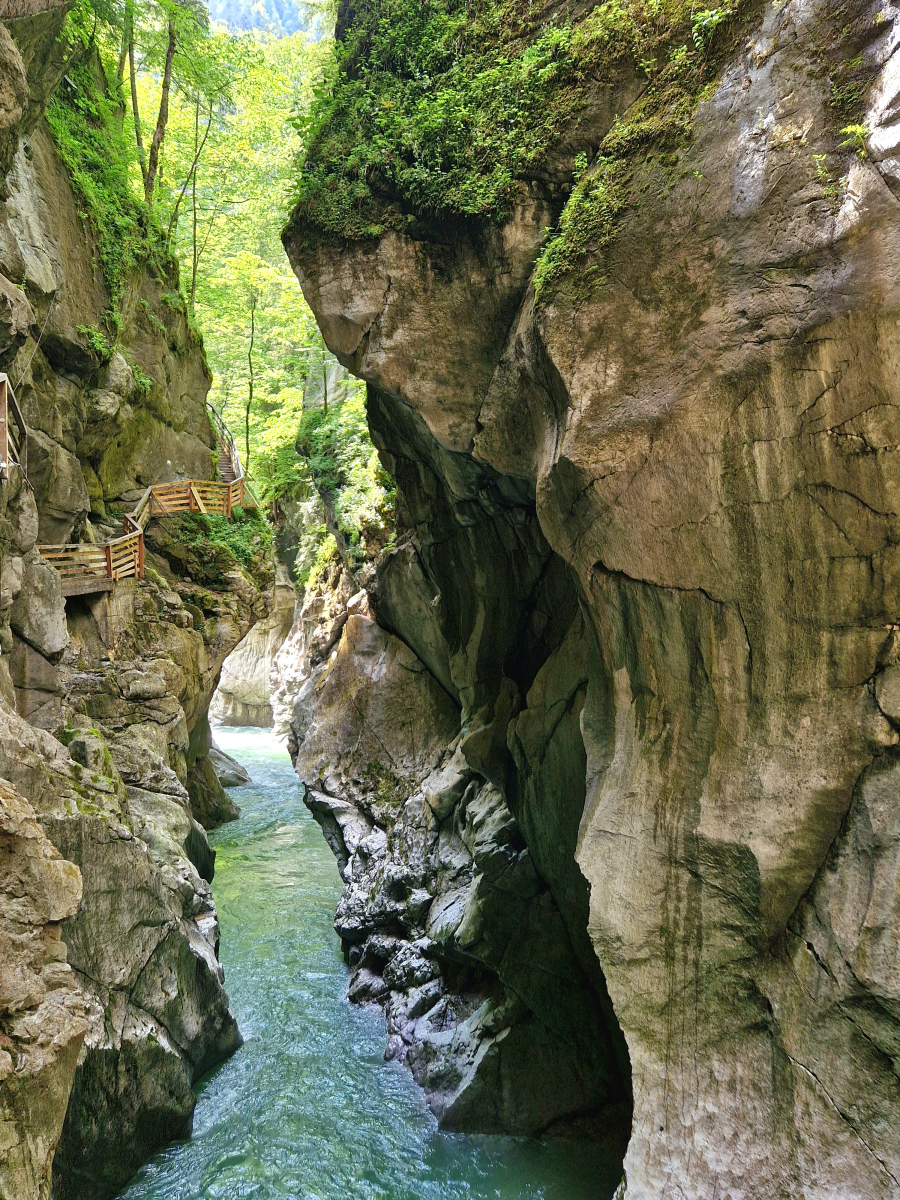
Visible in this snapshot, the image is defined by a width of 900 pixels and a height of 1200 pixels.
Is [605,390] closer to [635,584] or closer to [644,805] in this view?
[635,584]

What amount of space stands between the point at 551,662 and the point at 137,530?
412 inches

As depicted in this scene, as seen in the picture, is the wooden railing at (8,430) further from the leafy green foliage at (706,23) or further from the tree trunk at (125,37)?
the tree trunk at (125,37)

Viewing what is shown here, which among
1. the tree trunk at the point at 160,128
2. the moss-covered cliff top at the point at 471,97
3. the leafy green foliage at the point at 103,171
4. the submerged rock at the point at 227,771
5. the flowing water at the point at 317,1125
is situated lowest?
the flowing water at the point at 317,1125

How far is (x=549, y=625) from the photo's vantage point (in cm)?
1041

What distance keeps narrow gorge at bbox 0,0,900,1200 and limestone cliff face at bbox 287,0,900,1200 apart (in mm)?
26

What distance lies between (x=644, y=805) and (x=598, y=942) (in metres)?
1.14

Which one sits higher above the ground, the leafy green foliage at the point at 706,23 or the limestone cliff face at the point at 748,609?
the leafy green foliage at the point at 706,23

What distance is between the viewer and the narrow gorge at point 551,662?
490 cm

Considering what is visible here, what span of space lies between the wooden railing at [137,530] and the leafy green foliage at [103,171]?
160 inches

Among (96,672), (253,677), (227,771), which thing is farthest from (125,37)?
(253,677)

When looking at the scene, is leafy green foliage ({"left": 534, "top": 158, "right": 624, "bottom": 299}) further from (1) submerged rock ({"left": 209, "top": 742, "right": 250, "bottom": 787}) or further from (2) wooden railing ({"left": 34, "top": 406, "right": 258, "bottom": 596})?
(1) submerged rock ({"left": 209, "top": 742, "right": 250, "bottom": 787})

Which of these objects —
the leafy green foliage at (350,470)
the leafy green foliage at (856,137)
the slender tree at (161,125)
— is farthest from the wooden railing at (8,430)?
the slender tree at (161,125)

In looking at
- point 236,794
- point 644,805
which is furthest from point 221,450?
point 644,805

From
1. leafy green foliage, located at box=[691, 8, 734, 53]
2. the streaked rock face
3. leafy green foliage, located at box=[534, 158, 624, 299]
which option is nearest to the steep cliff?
the streaked rock face
